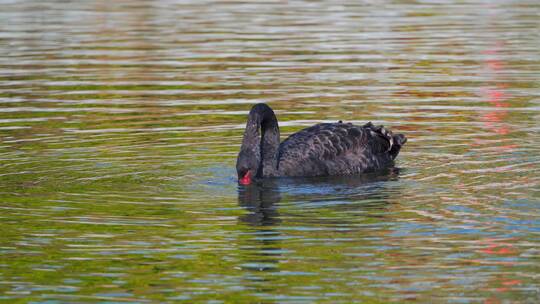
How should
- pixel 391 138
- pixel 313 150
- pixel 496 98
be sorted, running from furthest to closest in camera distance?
pixel 496 98 < pixel 391 138 < pixel 313 150

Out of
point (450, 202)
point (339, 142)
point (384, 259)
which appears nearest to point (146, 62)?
point (339, 142)

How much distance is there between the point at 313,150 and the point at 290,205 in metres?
1.72

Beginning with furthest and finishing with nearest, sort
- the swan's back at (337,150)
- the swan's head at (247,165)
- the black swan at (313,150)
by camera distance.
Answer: the swan's back at (337,150) < the black swan at (313,150) < the swan's head at (247,165)

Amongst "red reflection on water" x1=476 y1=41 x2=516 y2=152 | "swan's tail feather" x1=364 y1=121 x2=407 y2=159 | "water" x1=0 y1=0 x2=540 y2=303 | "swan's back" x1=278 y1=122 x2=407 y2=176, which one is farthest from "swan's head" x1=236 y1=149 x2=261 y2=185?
"red reflection on water" x1=476 y1=41 x2=516 y2=152

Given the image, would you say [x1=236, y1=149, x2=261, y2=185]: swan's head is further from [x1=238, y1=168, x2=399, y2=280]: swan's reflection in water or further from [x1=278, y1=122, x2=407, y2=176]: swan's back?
[x1=278, y1=122, x2=407, y2=176]: swan's back

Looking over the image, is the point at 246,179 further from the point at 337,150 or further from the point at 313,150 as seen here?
the point at 337,150

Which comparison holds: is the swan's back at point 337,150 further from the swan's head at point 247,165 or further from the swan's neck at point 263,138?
the swan's head at point 247,165

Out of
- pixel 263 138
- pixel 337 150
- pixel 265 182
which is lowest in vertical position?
pixel 265 182

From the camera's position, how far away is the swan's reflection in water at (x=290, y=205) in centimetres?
974

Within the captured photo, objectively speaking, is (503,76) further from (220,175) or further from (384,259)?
(384,259)

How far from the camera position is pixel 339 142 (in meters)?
13.4

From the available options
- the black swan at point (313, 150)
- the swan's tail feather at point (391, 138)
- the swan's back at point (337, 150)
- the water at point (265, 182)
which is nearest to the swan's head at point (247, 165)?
the black swan at point (313, 150)

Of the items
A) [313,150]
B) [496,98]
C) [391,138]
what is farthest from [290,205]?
[496,98]

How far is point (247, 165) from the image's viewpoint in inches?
494
